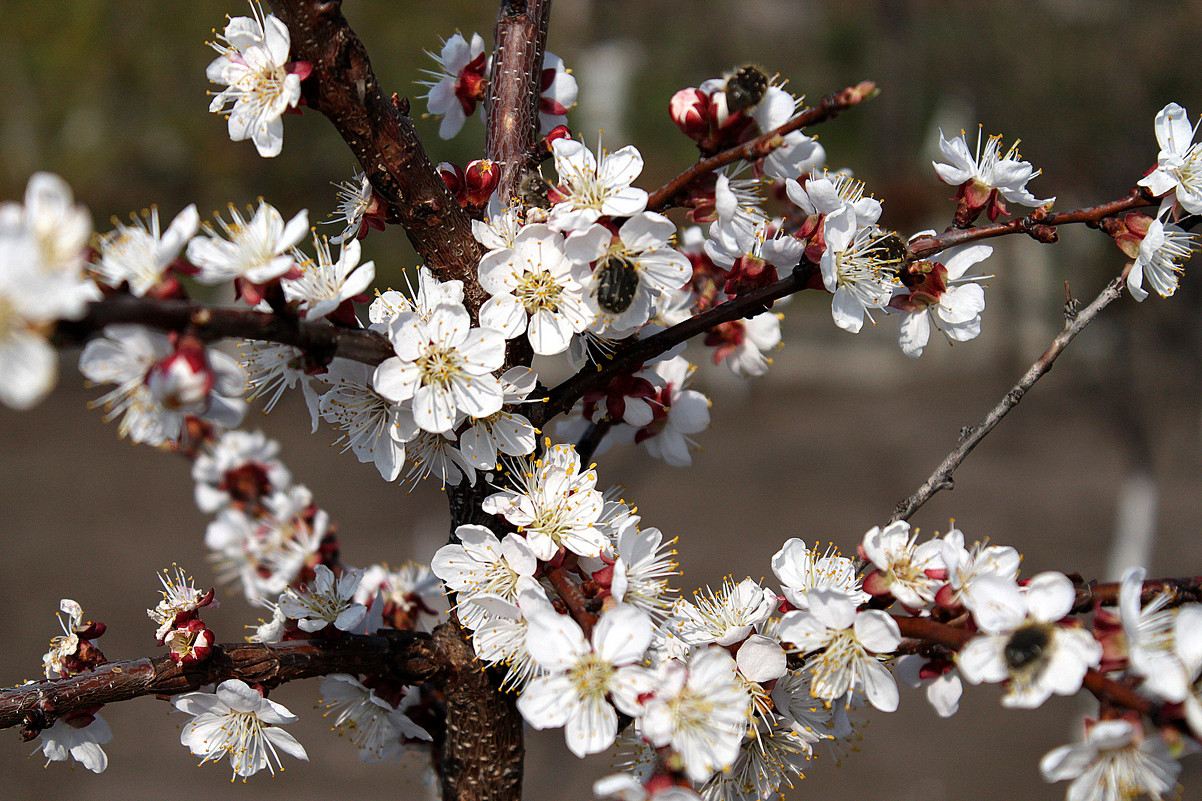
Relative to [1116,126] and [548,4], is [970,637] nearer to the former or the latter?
[548,4]

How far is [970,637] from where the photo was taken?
3.08ft

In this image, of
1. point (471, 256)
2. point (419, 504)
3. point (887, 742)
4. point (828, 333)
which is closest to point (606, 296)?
point (471, 256)

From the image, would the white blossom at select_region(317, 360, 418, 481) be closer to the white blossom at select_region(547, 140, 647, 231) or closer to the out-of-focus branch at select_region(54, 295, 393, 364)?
the out-of-focus branch at select_region(54, 295, 393, 364)

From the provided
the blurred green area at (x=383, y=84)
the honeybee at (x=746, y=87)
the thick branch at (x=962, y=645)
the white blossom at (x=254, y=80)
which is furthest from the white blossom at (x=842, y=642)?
the blurred green area at (x=383, y=84)

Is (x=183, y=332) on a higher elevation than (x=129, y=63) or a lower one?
lower

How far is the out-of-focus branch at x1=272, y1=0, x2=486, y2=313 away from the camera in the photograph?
1.03 m

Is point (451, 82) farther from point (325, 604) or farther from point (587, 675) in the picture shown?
point (587, 675)

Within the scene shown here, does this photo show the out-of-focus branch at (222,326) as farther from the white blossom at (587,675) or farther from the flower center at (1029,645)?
the flower center at (1029,645)

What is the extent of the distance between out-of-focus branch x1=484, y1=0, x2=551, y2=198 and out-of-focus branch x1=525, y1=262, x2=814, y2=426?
34 cm

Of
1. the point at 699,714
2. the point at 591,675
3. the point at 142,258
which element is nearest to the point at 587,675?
→ the point at 591,675

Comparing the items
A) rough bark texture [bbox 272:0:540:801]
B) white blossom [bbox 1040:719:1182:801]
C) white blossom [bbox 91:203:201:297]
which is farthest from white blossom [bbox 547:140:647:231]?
white blossom [bbox 1040:719:1182:801]

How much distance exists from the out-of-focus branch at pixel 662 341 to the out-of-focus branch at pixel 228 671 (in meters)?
0.39

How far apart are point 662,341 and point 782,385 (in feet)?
32.2

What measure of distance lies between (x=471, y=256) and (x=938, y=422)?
925 cm
